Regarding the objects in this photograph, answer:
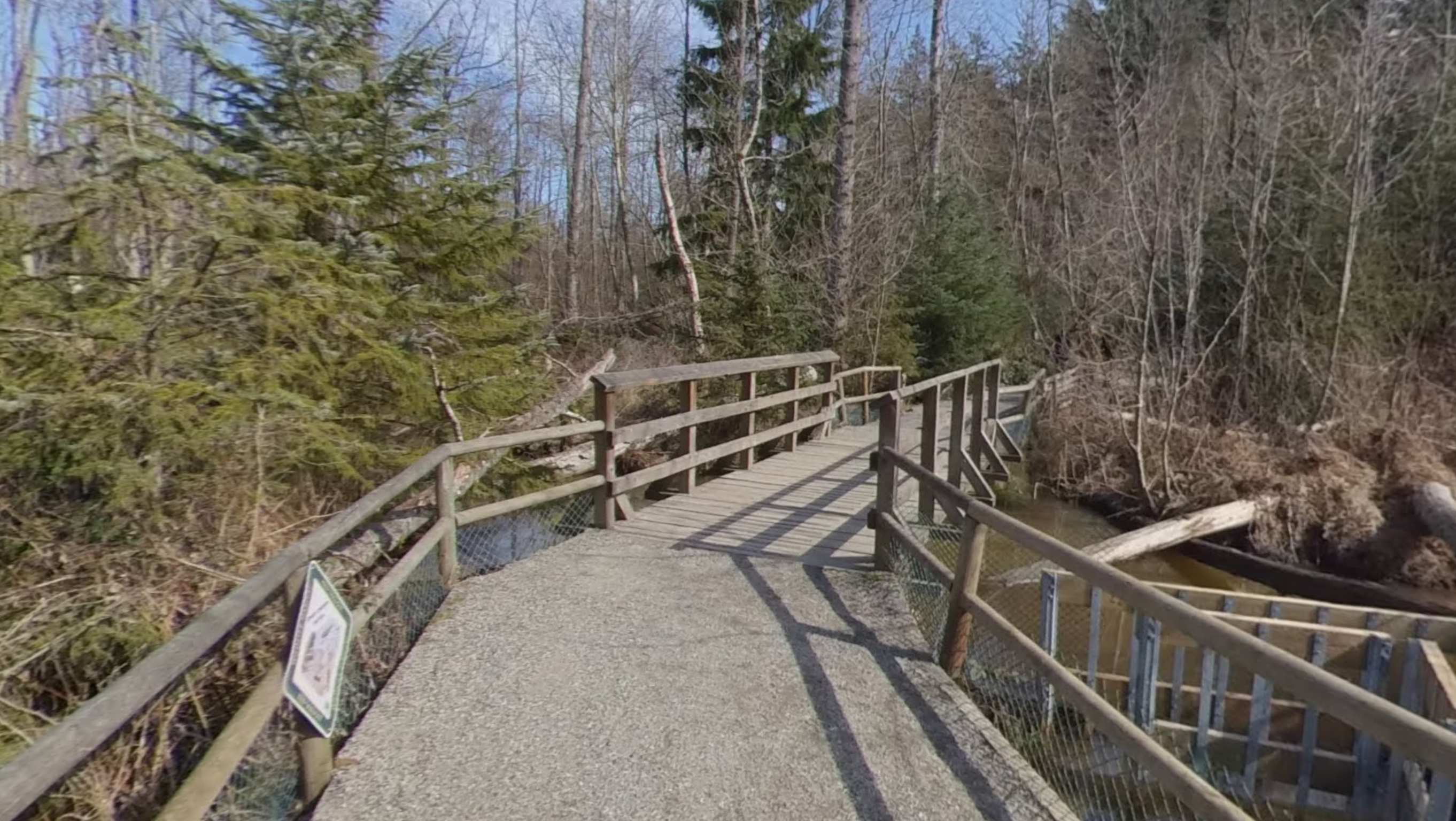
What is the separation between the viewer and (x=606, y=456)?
20.3ft

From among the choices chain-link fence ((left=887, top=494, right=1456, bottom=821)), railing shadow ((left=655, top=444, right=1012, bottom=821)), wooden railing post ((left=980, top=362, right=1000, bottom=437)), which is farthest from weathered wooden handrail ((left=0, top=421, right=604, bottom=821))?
wooden railing post ((left=980, top=362, right=1000, bottom=437))

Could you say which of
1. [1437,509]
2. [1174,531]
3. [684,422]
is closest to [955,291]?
[1174,531]

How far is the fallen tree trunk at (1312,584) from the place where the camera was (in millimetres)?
9688

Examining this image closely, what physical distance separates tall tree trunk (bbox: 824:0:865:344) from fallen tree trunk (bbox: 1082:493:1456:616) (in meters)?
6.14

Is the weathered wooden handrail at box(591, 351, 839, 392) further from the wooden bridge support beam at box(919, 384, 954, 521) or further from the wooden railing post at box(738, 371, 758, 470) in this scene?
the wooden bridge support beam at box(919, 384, 954, 521)

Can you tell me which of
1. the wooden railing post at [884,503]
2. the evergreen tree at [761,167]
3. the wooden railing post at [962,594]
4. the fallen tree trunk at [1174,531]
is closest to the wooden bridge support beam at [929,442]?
the wooden railing post at [884,503]

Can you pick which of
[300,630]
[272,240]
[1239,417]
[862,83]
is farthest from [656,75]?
[300,630]

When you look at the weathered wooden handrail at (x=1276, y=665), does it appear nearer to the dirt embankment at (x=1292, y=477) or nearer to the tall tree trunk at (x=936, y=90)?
the dirt embankment at (x=1292, y=477)

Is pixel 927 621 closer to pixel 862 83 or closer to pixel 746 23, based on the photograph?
pixel 746 23

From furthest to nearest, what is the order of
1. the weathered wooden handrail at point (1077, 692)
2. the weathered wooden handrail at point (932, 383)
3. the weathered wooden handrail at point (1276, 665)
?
the weathered wooden handrail at point (932, 383)
the weathered wooden handrail at point (1077, 692)
the weathered wooden handrail at point (1276, 665)

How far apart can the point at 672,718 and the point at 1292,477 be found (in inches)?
464

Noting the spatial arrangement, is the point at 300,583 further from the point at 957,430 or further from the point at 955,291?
the point at 955,291

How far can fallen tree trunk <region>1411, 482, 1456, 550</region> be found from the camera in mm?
10156

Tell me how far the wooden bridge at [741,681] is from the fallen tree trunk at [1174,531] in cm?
242
